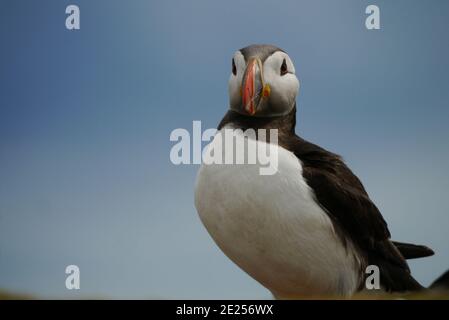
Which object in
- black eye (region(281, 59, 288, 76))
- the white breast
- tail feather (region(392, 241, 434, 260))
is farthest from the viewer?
tail feather (region(392, 241, 434, 260))

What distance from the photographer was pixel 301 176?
4.39 m

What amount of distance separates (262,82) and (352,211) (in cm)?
98

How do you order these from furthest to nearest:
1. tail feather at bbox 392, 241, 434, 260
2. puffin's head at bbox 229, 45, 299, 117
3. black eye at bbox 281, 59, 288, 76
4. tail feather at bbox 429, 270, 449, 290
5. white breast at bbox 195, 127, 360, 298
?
tail feather at bbox 392, 241, 434, 260 < black eye at bbox 281, 59, 288, 76 < tail feather at bbox 429, 270, 449, 290 < puffin's head at bbox 229, 45, 299, 117 < white breast at bbox 195, 127, 360, 298

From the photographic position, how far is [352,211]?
4.50 metres

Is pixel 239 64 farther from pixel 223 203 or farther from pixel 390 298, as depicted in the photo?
pixel 390 298

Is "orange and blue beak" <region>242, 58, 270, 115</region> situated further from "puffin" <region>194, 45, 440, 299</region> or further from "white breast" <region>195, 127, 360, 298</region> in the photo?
"white breast" <region>195, 127, 360, 298</region>

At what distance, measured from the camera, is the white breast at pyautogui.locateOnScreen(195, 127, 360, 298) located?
168 inches

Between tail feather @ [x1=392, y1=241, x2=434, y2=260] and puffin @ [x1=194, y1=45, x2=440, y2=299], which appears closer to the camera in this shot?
puffin @ [x1=194, y1=45, x2=440, y2=299]

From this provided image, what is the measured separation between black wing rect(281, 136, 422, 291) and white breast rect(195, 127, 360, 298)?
0.08m

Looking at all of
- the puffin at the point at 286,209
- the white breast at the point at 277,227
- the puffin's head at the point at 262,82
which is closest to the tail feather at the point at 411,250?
the puffin at the point at 286,209

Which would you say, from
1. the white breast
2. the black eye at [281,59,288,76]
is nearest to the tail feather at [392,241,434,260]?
the white breast

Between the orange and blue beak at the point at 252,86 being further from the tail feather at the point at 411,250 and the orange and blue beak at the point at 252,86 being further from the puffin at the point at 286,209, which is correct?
the tail feather at the point at 411,250

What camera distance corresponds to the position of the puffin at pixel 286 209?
428 cm

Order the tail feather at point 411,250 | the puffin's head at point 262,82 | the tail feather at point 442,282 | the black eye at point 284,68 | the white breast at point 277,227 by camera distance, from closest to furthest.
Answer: the white breast at point 277,227
the puffin's head at point 262,82
the tail feather at point 442,282
the black eye at point 284,68
the tail feather at point 411,250
